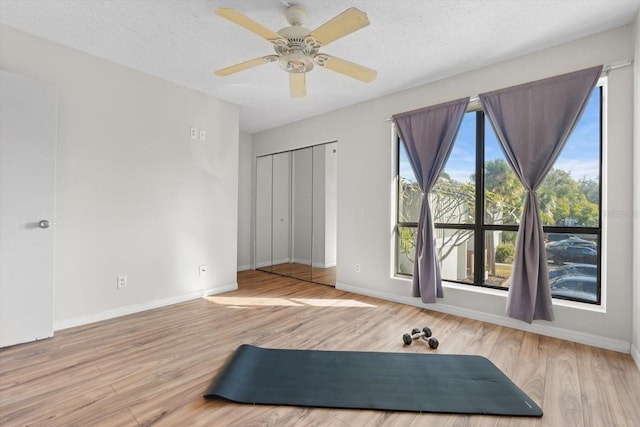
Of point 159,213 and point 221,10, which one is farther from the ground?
point 221,10

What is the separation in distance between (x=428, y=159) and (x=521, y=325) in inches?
74.1

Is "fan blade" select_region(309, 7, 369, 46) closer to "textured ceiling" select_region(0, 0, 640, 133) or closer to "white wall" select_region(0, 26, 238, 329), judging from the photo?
"textured ceiling" select_region(0, 0, 640, 133)

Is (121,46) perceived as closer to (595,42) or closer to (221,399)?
(221,399)

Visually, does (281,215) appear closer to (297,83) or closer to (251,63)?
(297,83)

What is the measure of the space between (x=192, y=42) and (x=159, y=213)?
1846mm

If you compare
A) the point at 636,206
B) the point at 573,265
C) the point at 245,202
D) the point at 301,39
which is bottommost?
the point at 573,265

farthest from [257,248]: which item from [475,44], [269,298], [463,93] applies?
[475,44]

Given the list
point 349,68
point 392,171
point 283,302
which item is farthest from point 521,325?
point 349,68

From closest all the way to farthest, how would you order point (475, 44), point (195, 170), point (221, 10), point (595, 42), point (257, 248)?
1. point (221, 10)
2. point (595, 42)
3. point (475, 44)
4. point (195, 170)
5. point (257, 248)

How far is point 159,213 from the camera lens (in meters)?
3.44

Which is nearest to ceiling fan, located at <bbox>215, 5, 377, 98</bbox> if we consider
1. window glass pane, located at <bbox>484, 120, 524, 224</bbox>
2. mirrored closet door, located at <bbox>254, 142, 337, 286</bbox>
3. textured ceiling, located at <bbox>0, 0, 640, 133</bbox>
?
textured ceiling, located at <bbox>0, 0, 640, 133</bbox>

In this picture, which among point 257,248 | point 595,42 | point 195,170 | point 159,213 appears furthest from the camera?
point 257,248

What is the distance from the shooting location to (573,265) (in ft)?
8.88

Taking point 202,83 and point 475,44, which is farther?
point 202,83
